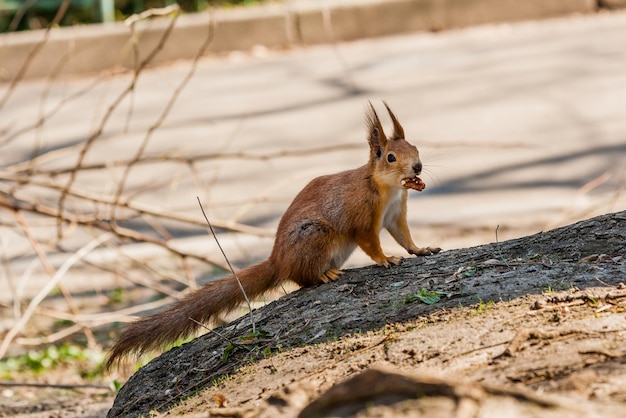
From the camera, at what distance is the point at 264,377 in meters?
3.28

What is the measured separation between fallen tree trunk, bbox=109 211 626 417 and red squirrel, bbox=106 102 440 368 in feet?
0.33

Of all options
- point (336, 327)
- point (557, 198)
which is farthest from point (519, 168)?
point (336, 327)

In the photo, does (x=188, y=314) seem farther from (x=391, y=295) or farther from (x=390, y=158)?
(x=390, y=158)

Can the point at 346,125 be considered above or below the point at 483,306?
below

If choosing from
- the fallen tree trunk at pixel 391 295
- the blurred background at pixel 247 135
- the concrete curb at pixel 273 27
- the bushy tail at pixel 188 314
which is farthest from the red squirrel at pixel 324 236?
the concrete curb at pixel 273 27

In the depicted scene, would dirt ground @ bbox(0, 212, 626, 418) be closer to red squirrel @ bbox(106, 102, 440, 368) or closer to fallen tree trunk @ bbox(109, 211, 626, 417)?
fallen tree trunk @ bbox(109, 211, 626, 417)

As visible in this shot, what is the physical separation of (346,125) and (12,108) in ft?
12.7

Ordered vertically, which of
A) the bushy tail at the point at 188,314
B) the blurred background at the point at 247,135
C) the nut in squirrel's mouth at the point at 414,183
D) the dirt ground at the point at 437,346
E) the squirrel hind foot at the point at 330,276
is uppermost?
the nut in squirrel's mouth at the point at 414,183

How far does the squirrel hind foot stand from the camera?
398 centimetres

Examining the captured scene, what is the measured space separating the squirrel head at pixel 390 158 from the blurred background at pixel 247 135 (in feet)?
3.94

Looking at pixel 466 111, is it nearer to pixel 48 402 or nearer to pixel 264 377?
pixel 48 402

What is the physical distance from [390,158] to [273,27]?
8.67 meters

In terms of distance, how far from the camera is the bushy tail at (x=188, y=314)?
4066mm

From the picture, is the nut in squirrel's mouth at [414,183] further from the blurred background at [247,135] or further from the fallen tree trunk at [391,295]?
the blurred background at [247,135]
